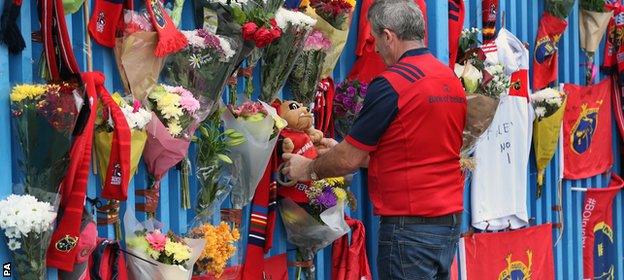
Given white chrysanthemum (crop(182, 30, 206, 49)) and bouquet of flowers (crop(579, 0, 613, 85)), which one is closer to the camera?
white chrysanthemum (crop(182, 30, 206, 49))

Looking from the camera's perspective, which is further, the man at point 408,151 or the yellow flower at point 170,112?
the man at point 408,151

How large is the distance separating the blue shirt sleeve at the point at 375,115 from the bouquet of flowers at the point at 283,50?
0.68 metres

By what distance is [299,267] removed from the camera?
5.07 metres

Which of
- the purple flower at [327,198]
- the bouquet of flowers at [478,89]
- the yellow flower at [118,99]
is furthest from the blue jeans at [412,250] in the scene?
the bouquet of flowers at [478,89]

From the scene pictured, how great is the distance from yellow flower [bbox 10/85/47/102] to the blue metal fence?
1.6 inches

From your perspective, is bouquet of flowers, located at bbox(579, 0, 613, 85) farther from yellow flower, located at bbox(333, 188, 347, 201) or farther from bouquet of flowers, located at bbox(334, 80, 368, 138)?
yellow flower, located at bbox(333, 188, 347, 201)

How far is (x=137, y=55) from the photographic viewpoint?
3926 millimetres

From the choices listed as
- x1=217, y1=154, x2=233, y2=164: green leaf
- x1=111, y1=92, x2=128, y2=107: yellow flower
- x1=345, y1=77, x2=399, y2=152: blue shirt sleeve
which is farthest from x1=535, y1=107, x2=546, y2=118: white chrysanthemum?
x1=111, y1=92, x2=128, y2=107: yellow flower

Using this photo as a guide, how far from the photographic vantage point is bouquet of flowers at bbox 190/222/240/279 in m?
4.22

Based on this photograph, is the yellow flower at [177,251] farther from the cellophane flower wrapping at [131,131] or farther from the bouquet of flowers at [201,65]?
the bouquet of flowers at [201,65]

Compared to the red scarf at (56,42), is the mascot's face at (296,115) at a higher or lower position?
lower

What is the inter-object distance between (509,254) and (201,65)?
129 inches

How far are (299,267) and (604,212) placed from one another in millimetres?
3679

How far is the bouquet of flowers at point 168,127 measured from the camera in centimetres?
389
